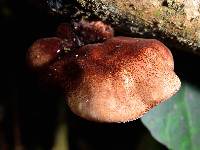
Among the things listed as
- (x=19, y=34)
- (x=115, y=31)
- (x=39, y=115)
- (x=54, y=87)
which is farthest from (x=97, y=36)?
(x=39, y=115)

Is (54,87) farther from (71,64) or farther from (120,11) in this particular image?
(120,11)

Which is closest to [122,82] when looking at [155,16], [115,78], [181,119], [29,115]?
[115,78]

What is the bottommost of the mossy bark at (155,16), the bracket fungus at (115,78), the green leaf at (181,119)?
the green leaf at (181,119)

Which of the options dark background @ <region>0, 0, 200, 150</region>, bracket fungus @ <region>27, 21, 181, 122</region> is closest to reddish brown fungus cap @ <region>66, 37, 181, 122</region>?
bracket fungus @ <region>27, 21, 181, 122</region>

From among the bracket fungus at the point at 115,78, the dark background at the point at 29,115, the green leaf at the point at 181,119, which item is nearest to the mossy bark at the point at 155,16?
the bracket fungus at the point at 115,78

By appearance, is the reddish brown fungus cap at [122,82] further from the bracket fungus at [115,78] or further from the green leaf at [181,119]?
the green leaf at [181,119]

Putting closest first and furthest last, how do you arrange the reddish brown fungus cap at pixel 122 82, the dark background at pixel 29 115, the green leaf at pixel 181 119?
1. the reddish brown fungus cap at pixel 122 82
2. the green leaf at pixel 181 119
3. the dark background at pixel 29 115
